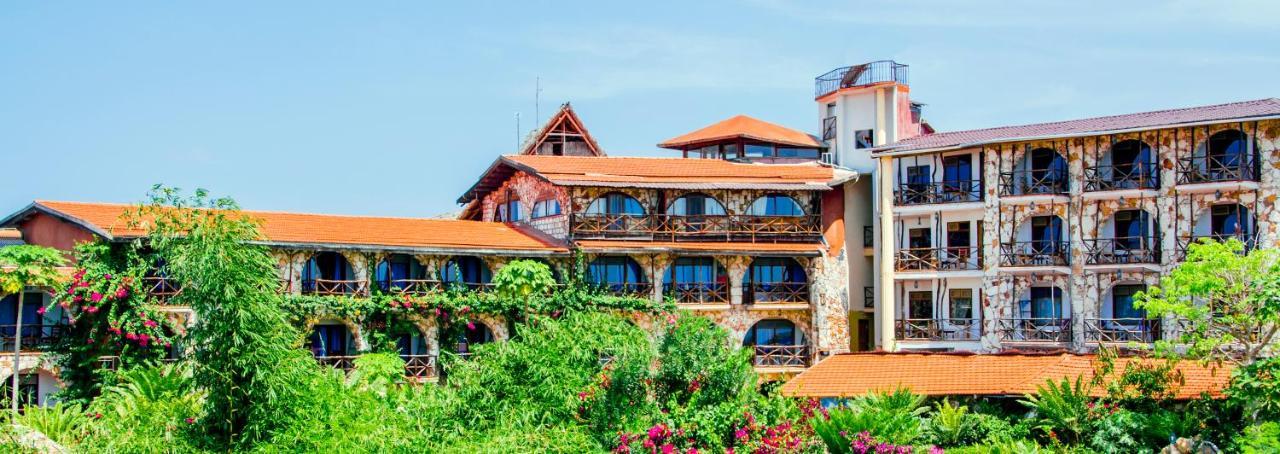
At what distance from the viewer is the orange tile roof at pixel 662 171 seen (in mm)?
48094

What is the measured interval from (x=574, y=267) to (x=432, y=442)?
13.9m

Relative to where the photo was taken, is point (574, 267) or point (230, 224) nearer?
point (230, 224)

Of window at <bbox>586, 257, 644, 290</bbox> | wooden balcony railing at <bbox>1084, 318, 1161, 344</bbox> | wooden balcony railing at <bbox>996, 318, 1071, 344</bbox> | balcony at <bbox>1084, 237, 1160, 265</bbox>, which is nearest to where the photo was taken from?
wooden balcony railing at <bbox>1084, 318, 1161, 344</bbox>

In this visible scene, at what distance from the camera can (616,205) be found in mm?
48938

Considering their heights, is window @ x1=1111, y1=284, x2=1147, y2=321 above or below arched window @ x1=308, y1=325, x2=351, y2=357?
above

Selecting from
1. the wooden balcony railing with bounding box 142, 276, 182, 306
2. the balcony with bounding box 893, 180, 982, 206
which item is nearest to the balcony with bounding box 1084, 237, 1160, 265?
the balcony with bounding box 893, 180, 982, 206

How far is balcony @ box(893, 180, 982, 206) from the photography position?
159ft

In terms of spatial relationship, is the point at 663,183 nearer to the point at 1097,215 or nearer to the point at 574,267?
the point at 574,267

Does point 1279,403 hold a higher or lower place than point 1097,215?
lower

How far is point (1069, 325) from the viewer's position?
45938 mm

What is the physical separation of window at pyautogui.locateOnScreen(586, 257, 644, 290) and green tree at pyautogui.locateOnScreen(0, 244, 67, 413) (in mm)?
16918

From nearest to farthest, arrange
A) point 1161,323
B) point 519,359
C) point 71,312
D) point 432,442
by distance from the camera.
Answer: point 432,442, point 519,359, point 71,312, point 1161,323

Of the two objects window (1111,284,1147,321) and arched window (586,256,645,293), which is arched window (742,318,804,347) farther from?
window (1111,284,1147,321)

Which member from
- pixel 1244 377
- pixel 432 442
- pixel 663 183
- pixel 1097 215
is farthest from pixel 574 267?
pixel 1244 377
